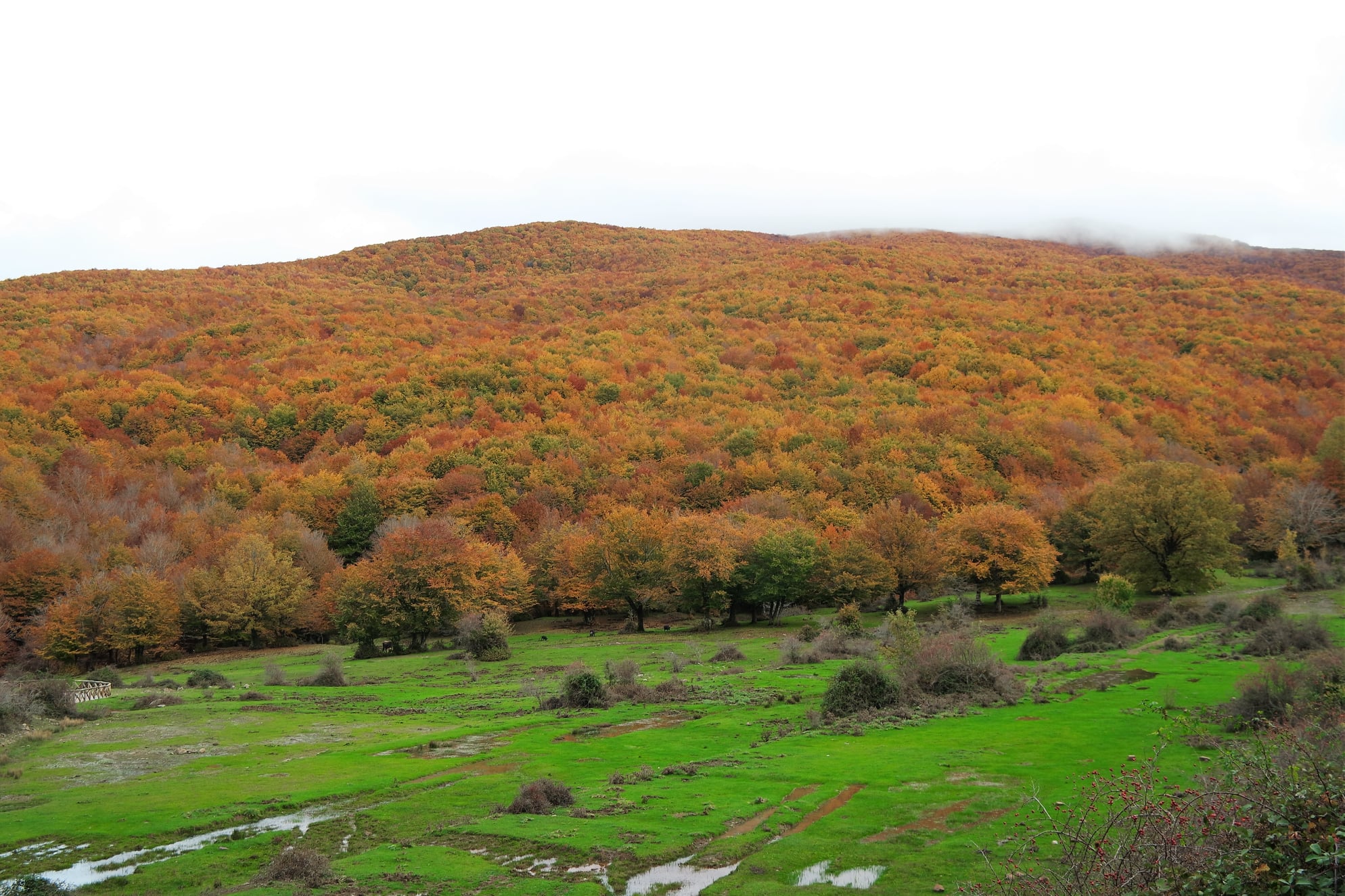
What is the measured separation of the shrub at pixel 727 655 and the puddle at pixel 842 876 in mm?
27971

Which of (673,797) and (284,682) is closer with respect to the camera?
(673,797)

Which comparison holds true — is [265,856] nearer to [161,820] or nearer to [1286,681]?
[161,820]

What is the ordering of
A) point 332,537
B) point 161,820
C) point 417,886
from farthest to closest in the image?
point 332,537, point 161,820, point 417,886

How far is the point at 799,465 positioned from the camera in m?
87.9

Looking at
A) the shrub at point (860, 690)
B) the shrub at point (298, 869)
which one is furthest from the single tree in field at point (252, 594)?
the shrub at point (298, 869)

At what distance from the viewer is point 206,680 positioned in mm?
41469

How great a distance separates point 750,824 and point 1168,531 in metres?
47.0

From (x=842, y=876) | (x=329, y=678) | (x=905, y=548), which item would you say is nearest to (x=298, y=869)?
(x=842, y=876)

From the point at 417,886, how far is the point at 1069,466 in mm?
90837

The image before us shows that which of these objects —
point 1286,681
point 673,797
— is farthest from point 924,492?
point 673,797

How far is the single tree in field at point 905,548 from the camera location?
193 ft

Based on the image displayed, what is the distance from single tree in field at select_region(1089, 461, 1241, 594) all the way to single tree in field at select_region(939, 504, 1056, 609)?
3.99 m

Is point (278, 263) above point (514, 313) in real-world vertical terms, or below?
above

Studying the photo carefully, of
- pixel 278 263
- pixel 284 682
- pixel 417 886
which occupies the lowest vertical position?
pixel 284 682
